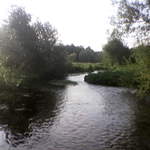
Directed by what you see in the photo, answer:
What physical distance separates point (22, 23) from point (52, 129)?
32.1 meters

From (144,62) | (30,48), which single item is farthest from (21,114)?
(30,48)

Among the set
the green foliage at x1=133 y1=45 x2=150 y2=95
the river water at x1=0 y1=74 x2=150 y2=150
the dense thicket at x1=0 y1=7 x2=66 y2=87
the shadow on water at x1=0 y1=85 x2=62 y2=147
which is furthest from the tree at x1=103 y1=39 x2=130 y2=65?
the green foliage at x1=133 y1=45 x2=150 y2=95

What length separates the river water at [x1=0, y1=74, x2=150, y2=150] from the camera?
11625 mm

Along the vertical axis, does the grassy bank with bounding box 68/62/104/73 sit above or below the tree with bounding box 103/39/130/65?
below

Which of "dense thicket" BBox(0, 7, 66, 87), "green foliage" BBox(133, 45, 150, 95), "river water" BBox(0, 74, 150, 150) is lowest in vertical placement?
"river water" BBox(0, 74, 150, 150)

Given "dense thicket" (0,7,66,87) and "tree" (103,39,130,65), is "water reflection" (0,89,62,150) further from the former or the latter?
"tree" (103,39,130,65)

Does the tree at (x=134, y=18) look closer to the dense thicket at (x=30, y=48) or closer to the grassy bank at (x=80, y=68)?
the dense thicket at (x=30, y=48)

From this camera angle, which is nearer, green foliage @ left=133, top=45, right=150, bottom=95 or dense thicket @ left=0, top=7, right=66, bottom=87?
green foliage @ left=133, top=45, right=150, bottom=95

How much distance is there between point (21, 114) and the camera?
17422mm

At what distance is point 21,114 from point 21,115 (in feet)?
0.96

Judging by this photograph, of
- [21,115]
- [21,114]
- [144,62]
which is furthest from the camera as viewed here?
[21,114]

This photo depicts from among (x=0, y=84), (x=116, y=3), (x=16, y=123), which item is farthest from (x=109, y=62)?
(x=16, y=123)

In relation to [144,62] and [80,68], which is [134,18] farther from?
[80,68]

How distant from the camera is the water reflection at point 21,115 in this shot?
41.5 feet
